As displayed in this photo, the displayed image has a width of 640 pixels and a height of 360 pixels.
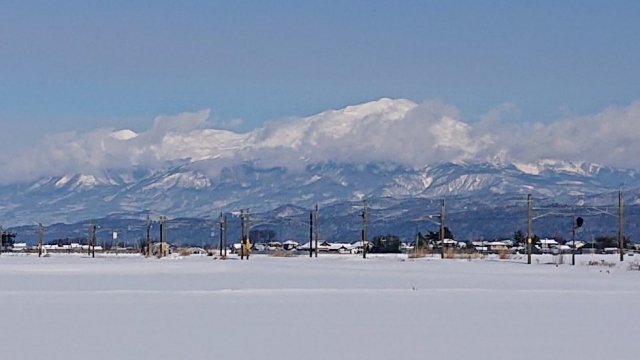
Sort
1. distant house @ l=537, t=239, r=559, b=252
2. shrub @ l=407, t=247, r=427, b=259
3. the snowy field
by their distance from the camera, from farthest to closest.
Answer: distant house @ l=537, t=239, r=559, b=252 < shrub @ l=407, t=247, r=427, b=259 < the snowy field

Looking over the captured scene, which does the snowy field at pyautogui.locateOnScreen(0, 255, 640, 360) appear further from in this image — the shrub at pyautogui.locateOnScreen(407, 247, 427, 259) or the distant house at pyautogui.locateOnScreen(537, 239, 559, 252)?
the distant house at pyautogui.locateOnScreen(537, 239, 559, 252)

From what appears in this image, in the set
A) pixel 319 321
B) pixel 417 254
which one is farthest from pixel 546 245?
pixel 319 321

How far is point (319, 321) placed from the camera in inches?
613

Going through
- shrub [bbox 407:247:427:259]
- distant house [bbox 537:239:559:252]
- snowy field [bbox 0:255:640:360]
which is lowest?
snowy field [bbox 0:255:640:360]

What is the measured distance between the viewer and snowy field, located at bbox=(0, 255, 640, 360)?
12.3 m

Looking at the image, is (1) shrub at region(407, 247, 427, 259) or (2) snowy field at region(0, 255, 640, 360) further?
(1) shrub at region(407, 247, 427, 259)

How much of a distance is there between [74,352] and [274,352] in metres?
2.15

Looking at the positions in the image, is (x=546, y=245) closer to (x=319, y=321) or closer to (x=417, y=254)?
(x=417, y=254)

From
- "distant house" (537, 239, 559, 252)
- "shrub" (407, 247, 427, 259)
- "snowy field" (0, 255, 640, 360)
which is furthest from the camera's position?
"distant house" (537, 239, 559, 252)

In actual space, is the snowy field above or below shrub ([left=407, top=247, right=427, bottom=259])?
below

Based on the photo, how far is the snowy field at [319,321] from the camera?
12344mm

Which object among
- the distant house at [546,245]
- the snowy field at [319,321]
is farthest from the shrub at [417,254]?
the distant house at [546,245]

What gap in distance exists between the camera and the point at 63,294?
21.7m

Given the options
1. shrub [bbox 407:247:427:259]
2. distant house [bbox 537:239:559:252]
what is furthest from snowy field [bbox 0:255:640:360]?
distant house [bbox 537:239:559:252]
